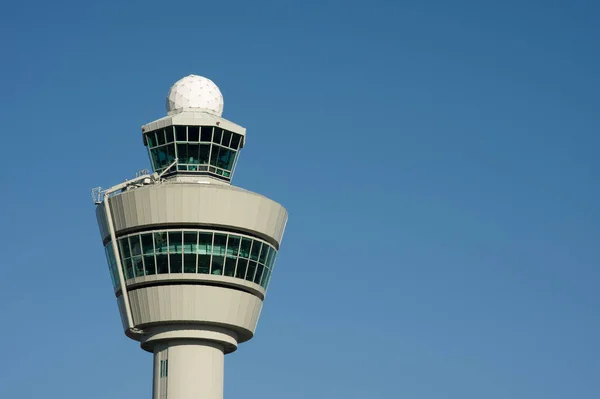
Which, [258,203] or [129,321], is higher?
[258,203]

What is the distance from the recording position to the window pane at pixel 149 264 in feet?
267

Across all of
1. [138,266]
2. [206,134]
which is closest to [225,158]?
[206,134]

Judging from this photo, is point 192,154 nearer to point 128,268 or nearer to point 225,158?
point 225,158

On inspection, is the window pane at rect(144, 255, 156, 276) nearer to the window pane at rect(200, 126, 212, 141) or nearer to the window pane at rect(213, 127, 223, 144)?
the window pane at rect(200, 126, 212, 141)

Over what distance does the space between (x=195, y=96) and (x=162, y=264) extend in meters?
14.1

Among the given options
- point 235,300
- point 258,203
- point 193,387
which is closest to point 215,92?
point 258,203

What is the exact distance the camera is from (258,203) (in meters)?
83.4

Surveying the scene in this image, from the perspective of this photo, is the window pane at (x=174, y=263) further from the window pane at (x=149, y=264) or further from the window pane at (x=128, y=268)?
the window pane at (x=128, y=268)

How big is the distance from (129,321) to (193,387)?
6305 millimetres

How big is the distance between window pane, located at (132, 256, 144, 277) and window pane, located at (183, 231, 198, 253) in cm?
327

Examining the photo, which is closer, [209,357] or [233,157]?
[209,357]

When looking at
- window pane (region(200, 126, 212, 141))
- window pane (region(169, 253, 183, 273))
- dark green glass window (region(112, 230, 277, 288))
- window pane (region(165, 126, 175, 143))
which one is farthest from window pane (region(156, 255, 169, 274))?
window pane (region(200, 126, 212, 141))

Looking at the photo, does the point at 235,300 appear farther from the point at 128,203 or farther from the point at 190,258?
the point at 128,203

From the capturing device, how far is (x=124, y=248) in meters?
83.0
